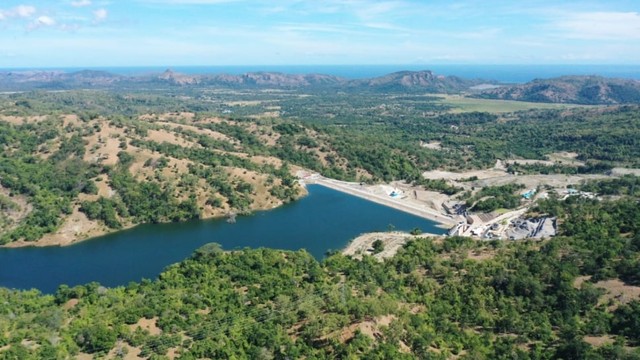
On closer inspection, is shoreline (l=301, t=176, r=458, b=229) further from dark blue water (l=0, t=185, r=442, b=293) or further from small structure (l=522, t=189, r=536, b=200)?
small structure (l=522, t=189, r=536, b=200)

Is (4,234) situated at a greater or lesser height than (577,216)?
lesser

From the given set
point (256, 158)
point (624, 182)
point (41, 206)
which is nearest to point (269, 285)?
point (41, 206)

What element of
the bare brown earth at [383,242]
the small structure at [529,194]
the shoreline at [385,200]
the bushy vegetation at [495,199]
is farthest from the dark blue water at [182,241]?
the small structure at [529,194]

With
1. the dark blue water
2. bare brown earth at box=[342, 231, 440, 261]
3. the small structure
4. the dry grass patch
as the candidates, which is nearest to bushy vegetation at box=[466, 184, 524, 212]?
the small structure

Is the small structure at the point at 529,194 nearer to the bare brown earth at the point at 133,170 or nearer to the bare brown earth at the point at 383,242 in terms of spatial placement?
the bare brown earth at the point at 383,242

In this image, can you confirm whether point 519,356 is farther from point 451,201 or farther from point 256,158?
point 256,158

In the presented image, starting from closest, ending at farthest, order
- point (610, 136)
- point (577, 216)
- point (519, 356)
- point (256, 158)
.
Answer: point (519, 356) < point (577, 216) < point (256, 158) < point (610, 136)

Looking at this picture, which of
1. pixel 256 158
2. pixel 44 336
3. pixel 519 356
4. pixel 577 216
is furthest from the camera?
pixel 256 158

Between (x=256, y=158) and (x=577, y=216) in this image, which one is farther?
(x=256, y=158)
